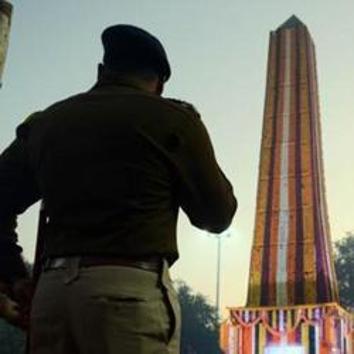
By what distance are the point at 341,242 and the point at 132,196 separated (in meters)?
50.9

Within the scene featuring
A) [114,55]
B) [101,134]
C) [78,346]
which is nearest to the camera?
[78,346]

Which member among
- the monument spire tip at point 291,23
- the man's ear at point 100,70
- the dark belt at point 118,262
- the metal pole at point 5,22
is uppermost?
the monument spire tip at point 291,23

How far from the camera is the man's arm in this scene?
2.06 metres

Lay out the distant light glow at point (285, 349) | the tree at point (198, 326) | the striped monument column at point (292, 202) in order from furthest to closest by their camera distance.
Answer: the tree at point (198, 326)
the striped monument column at point (292, 202)
the distant light glow at point (285, 349)

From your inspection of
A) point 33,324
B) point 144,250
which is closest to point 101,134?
point 144,250

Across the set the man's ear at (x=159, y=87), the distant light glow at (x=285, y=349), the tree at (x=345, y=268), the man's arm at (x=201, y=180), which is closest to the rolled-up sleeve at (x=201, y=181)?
the man's arm at (x=201, y=180)

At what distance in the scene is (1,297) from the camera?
84.4 inches

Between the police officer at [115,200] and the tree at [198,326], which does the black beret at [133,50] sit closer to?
Result: the police officer at [115,200]

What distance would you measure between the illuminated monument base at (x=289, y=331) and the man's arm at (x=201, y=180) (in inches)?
853

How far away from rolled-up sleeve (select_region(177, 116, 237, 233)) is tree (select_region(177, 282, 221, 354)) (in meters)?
50.7

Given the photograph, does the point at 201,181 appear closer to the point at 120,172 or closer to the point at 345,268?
the point at 120,172

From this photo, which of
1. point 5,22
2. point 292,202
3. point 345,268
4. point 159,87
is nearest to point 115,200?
point 159,87

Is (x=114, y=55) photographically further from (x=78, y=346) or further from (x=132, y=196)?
(x=78, y=346)

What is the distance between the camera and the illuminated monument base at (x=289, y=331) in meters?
23.2
